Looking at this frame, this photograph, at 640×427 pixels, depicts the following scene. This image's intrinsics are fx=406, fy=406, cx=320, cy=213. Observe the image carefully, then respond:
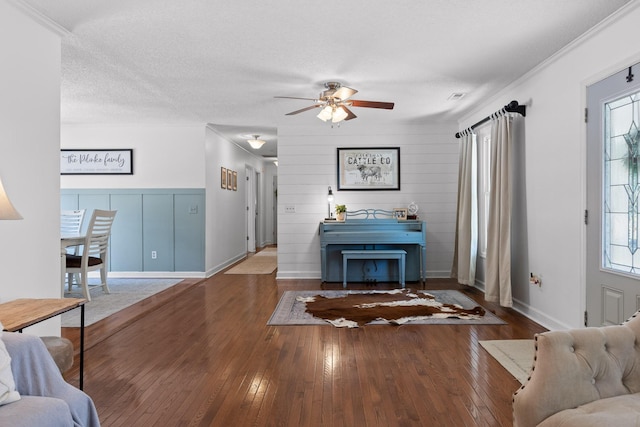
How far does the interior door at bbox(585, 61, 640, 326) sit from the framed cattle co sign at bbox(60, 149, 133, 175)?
5860 millimetres

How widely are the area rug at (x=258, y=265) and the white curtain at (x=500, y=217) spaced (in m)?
3.62

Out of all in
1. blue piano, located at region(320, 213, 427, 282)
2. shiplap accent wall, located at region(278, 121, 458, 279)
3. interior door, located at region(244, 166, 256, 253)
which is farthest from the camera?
interior door, located at region(244, 166, 256, 253)

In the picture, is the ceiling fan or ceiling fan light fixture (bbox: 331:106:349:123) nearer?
the ceiling fan

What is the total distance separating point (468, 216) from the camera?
5027 mm

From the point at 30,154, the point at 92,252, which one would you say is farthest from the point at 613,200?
the point at 92,252

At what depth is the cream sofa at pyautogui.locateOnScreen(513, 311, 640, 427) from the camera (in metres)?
1.29

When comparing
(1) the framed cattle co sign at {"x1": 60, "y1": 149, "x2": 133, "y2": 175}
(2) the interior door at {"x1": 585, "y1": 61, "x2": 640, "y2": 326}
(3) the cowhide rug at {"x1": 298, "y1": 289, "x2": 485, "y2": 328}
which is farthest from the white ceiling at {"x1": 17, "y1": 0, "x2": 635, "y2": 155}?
(3) the cowhide rug at {"x1": 298, "y1": 289, "x2": 485, "y2": 328}

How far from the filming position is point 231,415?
2.00 metres

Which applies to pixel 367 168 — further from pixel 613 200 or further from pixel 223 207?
pixel 613 200

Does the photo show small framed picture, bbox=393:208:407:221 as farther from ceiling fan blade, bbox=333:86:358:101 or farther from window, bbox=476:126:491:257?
ceiling fan blade, bbox=333:86:358:101

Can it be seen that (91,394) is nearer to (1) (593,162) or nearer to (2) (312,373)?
(2) (312,373)

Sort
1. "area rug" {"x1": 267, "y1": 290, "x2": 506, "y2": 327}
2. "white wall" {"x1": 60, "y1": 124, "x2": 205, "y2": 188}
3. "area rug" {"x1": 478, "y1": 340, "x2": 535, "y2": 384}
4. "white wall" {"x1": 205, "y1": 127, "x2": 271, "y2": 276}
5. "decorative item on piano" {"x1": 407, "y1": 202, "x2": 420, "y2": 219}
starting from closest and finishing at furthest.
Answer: "area rug" {"x1": 478, "y1": 340, "x2": 535, "y2": 384}
"area rug" {"x1": 267, "y1": 290, "x2": 506, "y2": 327}
"decorative item on piano" {"x1": 407, "y1": 202, "x2": 420, "y2": 219}
"white wall" {"x1": 60, "y1": 124, "x2": 205, "y2": 188}
"white wall" {"x1": 205, "y1": 127, "x2": 271, "y2": 276}

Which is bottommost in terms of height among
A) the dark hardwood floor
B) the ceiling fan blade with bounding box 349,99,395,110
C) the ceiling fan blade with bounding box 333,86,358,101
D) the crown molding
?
the dark hardwood floor

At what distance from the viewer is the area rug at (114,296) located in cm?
385
